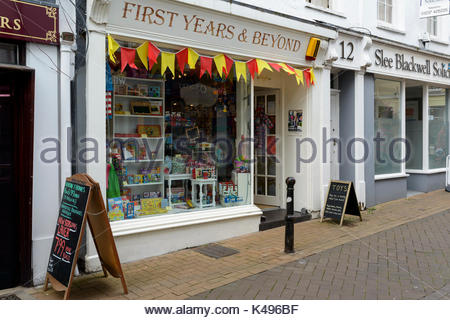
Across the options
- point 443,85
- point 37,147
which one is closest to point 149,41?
point 37,147

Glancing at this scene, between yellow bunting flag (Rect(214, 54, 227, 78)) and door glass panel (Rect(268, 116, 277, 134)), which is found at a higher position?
yellow bunting flag (Rect(214, 54, 227, 78))

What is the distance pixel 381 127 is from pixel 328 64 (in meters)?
2.72

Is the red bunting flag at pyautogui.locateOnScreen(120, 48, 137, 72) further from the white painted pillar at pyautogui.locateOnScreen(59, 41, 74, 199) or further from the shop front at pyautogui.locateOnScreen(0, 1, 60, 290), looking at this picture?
→ the shop front at pyautogui.locateOnScreen(0, 1, 60, 290)

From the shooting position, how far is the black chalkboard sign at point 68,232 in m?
4.14

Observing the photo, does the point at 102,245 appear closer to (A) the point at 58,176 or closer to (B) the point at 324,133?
(A) the point at 58,176

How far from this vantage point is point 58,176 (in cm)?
493

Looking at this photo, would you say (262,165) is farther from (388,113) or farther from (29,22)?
(29,22)

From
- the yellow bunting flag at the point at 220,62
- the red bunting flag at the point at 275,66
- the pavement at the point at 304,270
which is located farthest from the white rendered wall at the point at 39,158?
the red bunting flag at the point at 275,66

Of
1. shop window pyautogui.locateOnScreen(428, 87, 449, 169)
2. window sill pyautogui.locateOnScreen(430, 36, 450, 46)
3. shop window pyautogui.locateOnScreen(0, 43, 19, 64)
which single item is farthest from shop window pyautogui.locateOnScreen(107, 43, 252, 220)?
shop window pyautogui.locateOnScreen(428, 87, 449, 169)

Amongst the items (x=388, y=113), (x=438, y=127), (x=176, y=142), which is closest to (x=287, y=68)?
(x=176, y=142)

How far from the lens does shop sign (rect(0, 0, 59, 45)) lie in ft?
14.5

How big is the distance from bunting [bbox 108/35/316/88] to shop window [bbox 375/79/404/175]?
287 cm

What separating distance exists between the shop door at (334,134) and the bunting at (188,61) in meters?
1.51

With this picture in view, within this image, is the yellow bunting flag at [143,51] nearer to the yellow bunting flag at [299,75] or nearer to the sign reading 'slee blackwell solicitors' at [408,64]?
the yellow bunting flag at [299,75]
